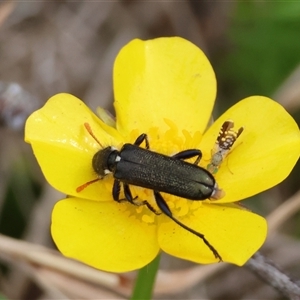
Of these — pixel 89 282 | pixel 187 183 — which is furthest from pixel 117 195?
pixel 89 282

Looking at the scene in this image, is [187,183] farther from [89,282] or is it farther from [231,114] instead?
[89,282]

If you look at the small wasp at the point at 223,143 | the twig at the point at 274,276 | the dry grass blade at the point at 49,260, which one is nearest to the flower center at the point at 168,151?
the small wasp at the point at 223,143

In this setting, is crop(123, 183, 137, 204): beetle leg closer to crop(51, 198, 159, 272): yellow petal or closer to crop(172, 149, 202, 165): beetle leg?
crop(51, 198, 159, 272): yellow petal

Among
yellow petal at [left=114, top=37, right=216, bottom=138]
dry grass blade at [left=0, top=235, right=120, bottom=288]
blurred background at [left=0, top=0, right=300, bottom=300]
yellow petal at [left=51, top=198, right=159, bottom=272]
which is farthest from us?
blurred background at [left=0, top=0, right=300, bottom=300]

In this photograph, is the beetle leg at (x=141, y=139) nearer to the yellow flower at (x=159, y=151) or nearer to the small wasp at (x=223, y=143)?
the yellow flower at (x=159, y=151)

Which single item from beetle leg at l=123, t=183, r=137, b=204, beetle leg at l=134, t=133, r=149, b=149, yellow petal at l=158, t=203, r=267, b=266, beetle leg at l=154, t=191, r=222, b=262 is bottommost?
yellow petal at l=158, t=203, r=267, b=266

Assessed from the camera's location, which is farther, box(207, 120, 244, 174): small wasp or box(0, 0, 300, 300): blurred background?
box(0, 0, 300, 300): blurred background

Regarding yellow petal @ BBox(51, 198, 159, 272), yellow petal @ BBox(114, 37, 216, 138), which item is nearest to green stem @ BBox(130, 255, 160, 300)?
yellow petal @ BBox(51, 198, 159, 272)

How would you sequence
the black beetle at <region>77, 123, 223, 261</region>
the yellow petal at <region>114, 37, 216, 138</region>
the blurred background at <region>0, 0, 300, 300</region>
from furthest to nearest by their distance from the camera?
the blurred background at <region>0, 0, 300, 300</region> < the yellow petal at <region>114, 37, 216, 138</region> < the black beetle at <region>77, 123, 223, 261</region>
